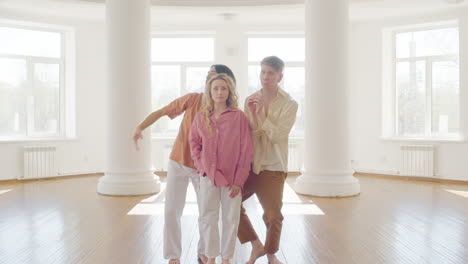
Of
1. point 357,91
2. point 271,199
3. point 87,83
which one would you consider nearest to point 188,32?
point 87,83

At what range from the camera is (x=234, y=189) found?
96.0 inches

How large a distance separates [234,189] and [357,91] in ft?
20.9

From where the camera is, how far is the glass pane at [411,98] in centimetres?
777

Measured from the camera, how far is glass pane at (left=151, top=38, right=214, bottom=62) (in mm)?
8562

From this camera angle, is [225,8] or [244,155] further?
[225,8]

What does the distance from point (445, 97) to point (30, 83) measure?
7.99 meters

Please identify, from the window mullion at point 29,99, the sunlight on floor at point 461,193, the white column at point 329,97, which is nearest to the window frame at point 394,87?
the sunlight on floor at point 461,193

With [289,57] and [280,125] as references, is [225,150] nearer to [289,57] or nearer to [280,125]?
[280,125]

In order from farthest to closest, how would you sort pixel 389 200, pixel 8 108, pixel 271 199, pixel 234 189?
pixel 8 108 < pixel 389 200 < pixel 271 199 < pixel 234 189

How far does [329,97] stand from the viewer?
5.61 metres

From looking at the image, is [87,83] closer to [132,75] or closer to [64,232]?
[132,75]

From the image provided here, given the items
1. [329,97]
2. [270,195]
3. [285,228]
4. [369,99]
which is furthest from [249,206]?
[369,99]

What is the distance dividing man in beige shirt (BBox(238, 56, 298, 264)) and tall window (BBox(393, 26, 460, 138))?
603cm

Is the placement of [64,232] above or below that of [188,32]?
below
